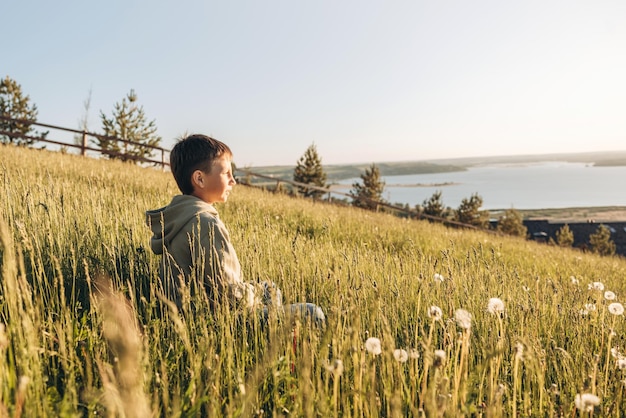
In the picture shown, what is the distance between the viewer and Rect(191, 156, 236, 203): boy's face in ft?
9.84

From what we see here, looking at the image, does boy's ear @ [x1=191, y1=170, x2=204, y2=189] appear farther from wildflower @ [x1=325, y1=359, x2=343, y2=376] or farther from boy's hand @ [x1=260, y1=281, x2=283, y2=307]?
wildflower @ [x1=325, y1=359, x2=343, y2=376]

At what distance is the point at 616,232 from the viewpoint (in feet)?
206

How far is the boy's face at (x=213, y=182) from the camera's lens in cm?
300

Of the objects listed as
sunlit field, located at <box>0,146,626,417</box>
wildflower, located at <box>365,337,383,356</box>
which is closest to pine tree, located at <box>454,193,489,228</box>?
sunlit field, located at <box>0,146,626,417</box>

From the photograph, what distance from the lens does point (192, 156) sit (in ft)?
9.85

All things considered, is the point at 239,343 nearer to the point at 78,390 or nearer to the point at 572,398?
the point at 78,390

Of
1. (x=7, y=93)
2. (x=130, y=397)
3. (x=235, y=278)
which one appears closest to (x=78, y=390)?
(x=235, y=278)

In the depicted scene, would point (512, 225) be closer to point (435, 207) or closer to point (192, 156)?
point (435, 207)

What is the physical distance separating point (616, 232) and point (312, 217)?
6896 cm

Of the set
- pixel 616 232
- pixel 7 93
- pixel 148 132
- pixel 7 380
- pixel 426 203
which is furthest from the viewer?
pixel 616 232

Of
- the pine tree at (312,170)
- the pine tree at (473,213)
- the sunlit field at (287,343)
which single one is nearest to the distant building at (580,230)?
the pine tree at (473,213)

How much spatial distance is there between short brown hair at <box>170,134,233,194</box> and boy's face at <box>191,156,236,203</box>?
0.03 m

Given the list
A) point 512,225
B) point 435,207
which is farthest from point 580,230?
point 435,207

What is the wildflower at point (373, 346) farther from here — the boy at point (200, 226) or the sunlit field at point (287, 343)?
the boy at point (200, 226)
